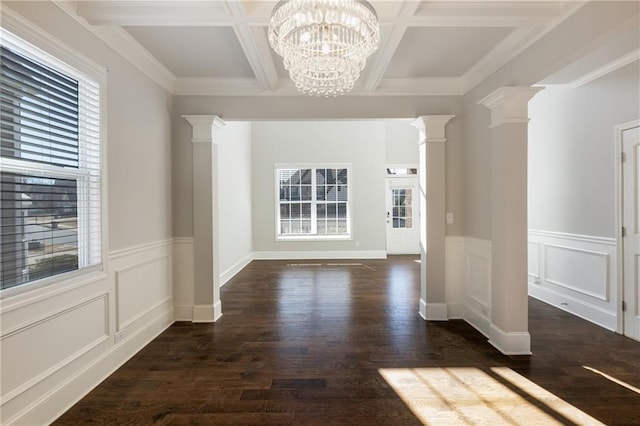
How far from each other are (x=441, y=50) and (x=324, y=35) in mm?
1671

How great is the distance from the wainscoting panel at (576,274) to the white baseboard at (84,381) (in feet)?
15.2

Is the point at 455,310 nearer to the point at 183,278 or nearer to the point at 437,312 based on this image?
the point at 437,312

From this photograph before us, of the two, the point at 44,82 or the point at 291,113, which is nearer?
the point at 44,82

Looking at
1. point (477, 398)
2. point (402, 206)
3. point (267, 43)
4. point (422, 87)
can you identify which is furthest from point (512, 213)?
point (402, 206)

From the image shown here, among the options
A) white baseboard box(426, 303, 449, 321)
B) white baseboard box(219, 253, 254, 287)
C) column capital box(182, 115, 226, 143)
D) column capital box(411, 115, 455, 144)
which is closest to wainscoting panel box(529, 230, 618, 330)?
white baseboard box(426, 303, 449, 321)

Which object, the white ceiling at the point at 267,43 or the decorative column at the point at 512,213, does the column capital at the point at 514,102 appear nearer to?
the decorative column at the point at 512,213

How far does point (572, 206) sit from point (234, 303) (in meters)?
4.35

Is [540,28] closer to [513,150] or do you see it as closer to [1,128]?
[513,150]

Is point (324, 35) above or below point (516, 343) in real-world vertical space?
above

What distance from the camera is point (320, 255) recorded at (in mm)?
7473

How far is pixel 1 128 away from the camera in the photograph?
5.33ft

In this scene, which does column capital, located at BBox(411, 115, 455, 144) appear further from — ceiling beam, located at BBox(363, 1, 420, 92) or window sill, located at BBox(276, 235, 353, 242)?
window sill, located at BBox(276, 235, 353, 242)

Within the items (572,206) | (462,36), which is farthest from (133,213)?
(572,206)

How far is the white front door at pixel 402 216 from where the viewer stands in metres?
8.07
